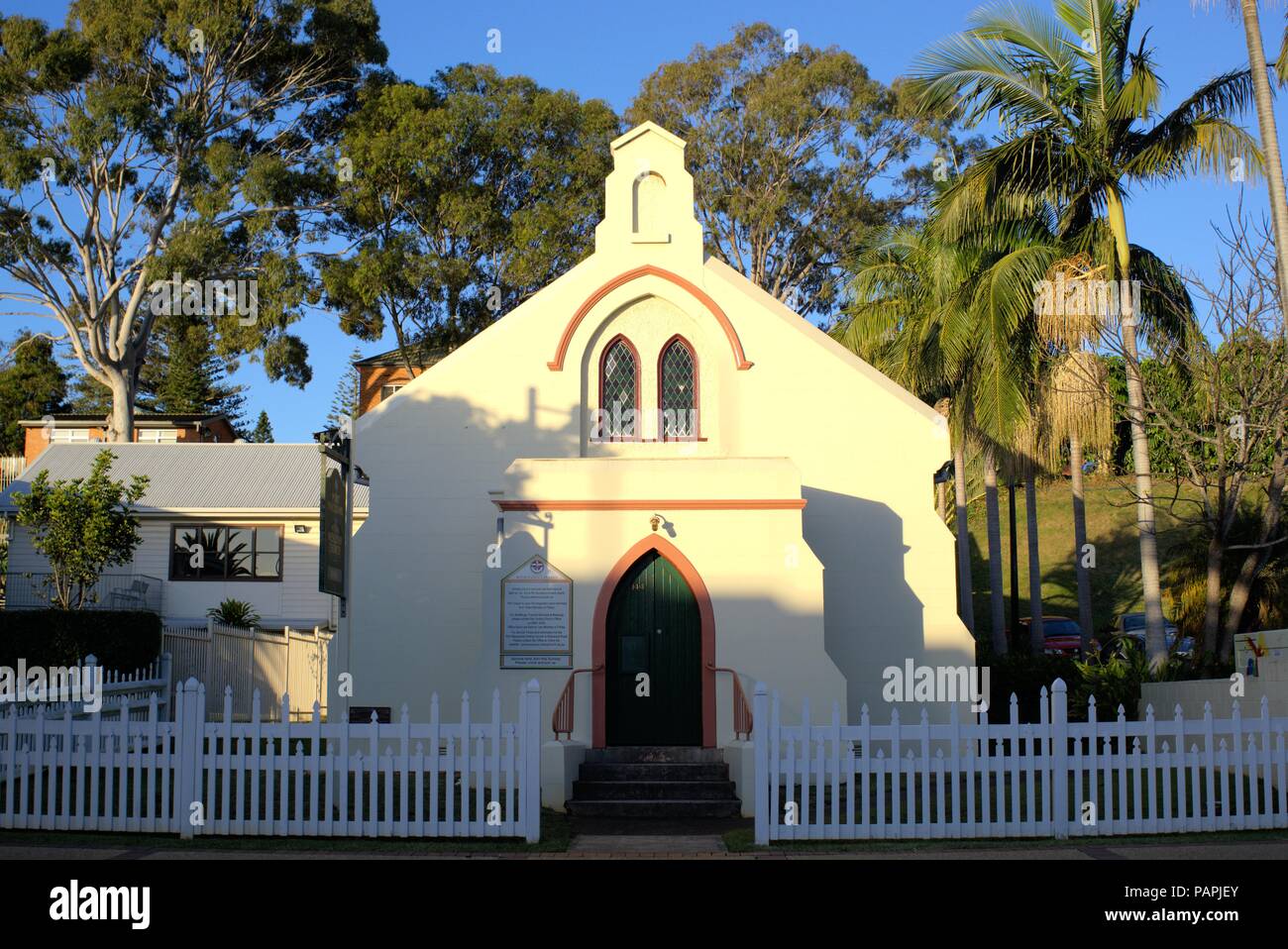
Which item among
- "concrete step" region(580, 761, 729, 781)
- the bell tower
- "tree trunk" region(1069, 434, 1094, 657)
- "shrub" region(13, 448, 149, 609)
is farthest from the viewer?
"tree trunk" region(1069, 434, 1094, 657)

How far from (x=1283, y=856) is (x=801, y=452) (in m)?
9.60

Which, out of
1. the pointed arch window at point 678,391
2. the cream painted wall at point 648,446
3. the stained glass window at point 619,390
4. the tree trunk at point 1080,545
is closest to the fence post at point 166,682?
the cream painted wall at point 648,446

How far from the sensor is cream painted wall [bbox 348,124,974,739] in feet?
62.7

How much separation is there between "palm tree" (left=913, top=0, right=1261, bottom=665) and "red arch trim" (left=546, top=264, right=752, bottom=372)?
563 cm

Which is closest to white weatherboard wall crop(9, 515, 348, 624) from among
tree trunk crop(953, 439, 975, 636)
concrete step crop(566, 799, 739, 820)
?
tree trunk crop(953, 439, 975, 636)

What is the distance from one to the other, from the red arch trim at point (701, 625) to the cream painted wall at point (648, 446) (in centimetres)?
188

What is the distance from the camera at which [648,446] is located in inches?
781

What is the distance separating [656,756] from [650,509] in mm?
3337

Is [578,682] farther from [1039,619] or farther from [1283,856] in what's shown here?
[1039,619]

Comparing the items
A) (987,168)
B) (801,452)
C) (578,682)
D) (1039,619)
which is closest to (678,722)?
(578,682)

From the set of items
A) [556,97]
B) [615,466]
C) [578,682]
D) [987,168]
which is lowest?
[578,682]

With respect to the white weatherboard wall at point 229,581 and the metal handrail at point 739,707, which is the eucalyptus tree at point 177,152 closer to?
the white weatherboard wall at point 229,581

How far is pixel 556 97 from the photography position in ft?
122

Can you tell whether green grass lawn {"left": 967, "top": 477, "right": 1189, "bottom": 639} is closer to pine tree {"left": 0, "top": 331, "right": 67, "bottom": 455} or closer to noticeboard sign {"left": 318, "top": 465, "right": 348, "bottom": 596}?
noticeboard sign {"left": 318, "top": 465, "right": 348, "bottom": 596}
